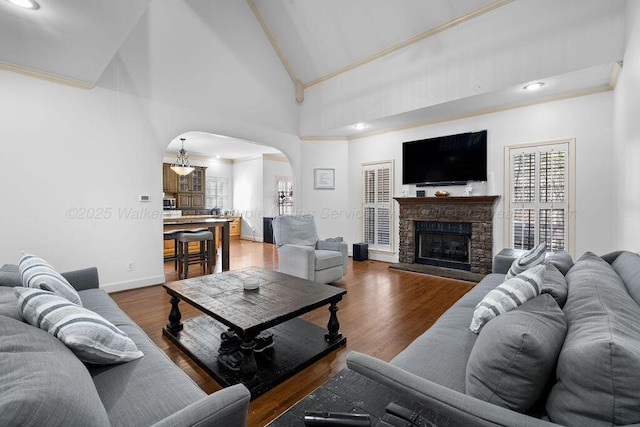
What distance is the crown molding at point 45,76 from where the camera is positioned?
3.11 m

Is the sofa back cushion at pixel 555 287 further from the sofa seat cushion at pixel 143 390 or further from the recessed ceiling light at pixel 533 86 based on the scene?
the recessed ceiling light at pixel 533 86

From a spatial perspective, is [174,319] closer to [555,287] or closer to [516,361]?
[516,361]

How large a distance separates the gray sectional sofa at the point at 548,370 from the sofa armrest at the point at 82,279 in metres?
2.44

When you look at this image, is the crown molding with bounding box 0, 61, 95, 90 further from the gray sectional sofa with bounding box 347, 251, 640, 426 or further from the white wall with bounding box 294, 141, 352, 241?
the gray sectional sofa with bounding box 347, 251, 640, 426

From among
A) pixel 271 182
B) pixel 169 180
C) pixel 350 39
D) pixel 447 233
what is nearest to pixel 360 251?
pixel 447 233

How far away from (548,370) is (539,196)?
14.1 ft

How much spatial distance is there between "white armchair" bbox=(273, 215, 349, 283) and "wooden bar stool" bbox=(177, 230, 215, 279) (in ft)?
4.24

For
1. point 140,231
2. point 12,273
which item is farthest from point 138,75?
point 12,273

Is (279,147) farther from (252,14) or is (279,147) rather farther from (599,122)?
(599,122)

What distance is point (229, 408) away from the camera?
3.02ft

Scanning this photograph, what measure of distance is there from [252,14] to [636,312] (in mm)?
6442

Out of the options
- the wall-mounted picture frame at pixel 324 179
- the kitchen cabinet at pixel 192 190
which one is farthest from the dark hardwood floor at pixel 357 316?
the kitchen cabinet at pixel 192 190

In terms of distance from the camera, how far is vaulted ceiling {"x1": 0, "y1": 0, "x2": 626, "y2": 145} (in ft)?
8.40

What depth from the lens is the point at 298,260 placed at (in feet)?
12.8
